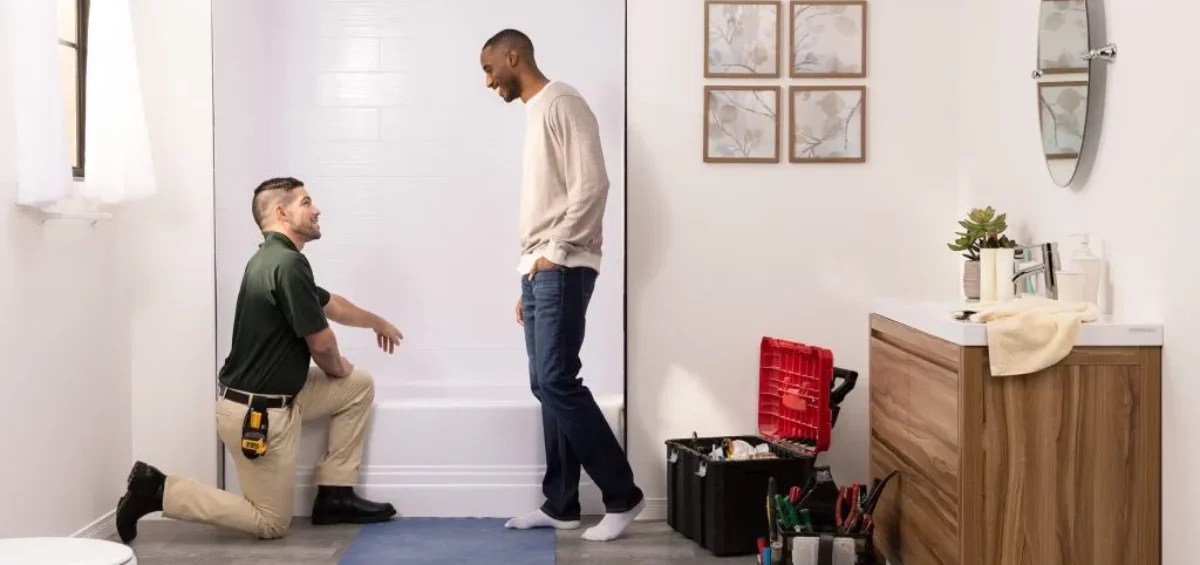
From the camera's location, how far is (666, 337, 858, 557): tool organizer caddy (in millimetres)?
3619

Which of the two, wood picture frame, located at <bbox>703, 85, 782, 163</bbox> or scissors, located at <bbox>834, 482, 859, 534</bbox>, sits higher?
wood picture frame, located at <bbox>703, 85, 782, 163</bbox>

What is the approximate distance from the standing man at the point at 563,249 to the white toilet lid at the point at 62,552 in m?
1.60

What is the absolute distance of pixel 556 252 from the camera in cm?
359

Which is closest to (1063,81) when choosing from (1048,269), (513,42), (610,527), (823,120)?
(1048,269)

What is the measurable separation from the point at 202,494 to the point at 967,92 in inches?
107

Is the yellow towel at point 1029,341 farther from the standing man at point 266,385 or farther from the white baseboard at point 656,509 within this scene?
the standing man at point 266,385

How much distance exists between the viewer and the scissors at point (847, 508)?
323 centimetres

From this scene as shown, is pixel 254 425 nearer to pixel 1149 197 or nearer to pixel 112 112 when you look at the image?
pixel 112 112

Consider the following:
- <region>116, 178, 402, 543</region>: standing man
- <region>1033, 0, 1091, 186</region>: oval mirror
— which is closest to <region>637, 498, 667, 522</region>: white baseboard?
<region>116, 178, 402, 543</region>: standing man

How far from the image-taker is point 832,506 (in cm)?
334

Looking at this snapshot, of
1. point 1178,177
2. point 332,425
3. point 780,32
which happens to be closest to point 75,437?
point 332,425

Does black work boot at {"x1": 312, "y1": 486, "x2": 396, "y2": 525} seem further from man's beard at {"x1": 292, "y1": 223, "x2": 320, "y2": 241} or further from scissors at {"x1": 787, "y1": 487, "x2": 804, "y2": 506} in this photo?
scissors at {"x1": 787, "y1": 487, "x2": 804, "y2": 506}

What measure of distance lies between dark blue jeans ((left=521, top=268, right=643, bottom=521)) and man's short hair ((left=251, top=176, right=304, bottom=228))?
0.80 m

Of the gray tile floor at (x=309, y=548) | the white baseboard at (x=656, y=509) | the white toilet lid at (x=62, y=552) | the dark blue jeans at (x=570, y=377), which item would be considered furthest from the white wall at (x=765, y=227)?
the white toilet lid at (x=62, y=552)
